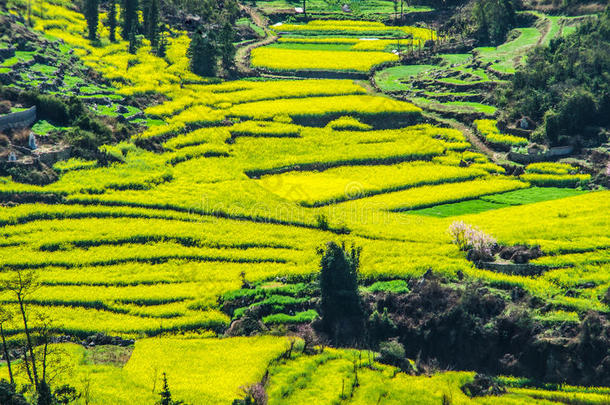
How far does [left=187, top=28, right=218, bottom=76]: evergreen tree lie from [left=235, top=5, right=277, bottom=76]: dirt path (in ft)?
19.2

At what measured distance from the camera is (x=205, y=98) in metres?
114

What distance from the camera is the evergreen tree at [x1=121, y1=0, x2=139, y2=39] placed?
452ft

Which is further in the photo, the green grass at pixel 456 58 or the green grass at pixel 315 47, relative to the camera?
the green grass at pixel 315 47

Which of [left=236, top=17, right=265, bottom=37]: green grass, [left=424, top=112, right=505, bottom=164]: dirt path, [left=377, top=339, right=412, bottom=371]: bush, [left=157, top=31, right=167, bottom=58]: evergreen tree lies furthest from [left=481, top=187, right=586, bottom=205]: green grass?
[left=236, top=17, right=265, bottom=37]: green grass

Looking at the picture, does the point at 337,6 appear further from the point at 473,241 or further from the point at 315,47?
the point at 473,241

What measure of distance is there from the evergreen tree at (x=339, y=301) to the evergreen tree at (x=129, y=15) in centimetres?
9322

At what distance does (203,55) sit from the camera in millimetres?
127562

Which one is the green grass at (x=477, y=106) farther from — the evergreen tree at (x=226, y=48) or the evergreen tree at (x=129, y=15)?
the evergreen tree at (x=129, y=15)

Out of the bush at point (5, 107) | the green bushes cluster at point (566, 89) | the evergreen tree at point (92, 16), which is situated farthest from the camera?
the evergreen tree at point (92, 16)

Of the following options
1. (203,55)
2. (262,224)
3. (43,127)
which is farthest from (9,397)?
(203,55)

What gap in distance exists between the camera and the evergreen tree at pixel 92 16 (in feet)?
430

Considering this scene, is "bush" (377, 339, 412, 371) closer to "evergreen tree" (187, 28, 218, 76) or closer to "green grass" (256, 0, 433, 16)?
"evergreen tree" (187, 28, 218, 76)

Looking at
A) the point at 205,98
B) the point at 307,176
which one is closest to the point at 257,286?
the point at 307,176

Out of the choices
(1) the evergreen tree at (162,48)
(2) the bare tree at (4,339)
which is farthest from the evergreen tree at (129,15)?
(2) the bare tree at (4,339)
